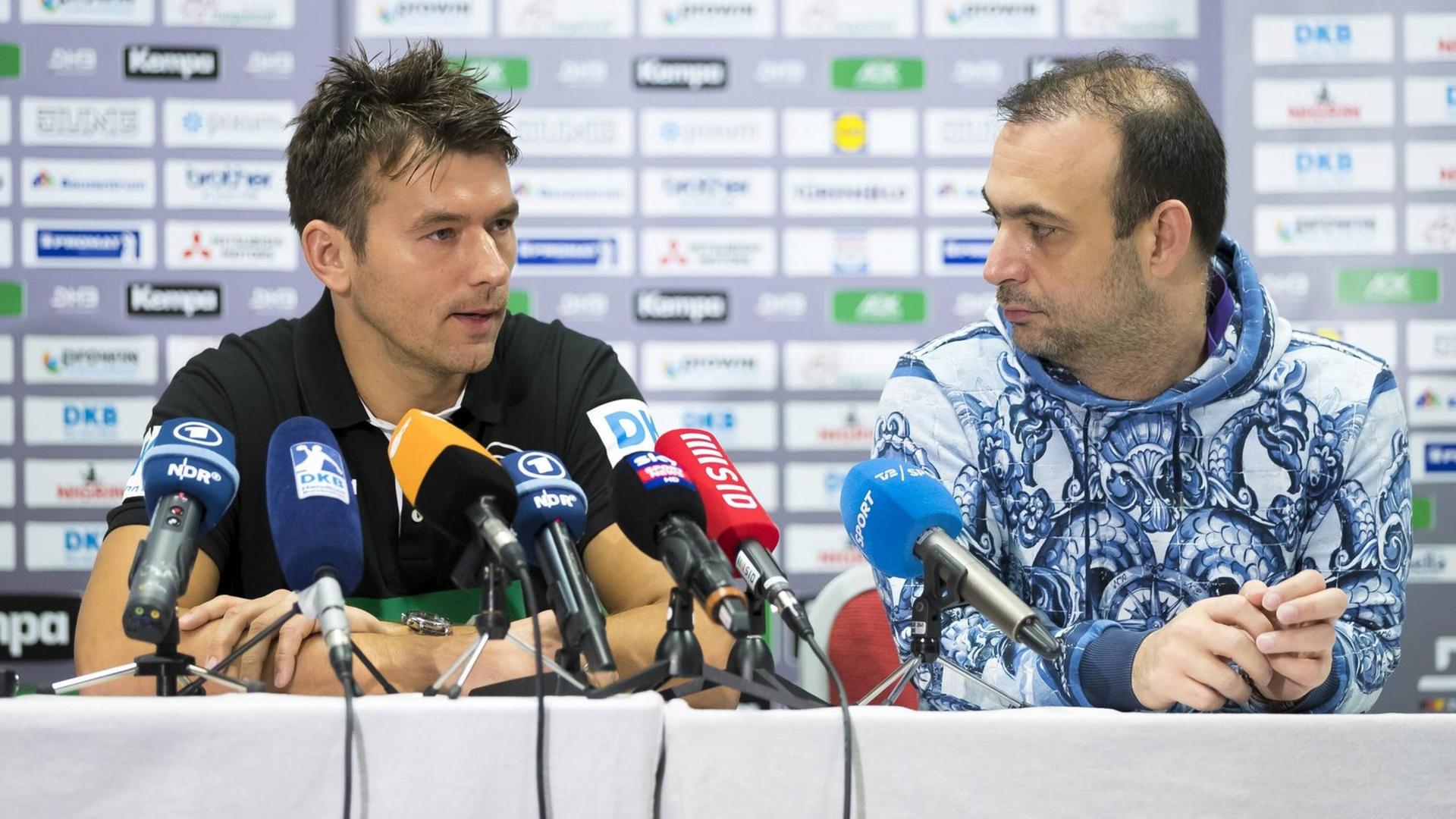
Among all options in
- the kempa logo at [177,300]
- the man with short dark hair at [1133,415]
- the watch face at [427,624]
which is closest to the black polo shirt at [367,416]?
the watch face at [427,624]

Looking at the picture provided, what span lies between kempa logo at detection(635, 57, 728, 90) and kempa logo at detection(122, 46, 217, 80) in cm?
128

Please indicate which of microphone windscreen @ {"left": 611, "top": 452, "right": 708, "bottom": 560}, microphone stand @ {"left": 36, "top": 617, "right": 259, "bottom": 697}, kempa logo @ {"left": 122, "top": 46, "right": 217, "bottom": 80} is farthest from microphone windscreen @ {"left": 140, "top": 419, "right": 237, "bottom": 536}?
kempa logo @ {"left": 122, "top": 46, "right": 217, "bottom": 80}

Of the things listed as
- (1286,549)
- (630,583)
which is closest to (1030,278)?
(1286,549)

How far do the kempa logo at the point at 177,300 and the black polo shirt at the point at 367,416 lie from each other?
1.96m

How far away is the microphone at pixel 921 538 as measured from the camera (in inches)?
44.3

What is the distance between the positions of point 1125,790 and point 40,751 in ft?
2.85

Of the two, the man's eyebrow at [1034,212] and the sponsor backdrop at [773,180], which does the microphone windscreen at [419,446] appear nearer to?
the man's eyebrow at [1034,212]

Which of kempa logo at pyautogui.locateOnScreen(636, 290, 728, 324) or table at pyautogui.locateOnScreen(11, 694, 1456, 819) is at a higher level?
kempa logo at pyautogui.locateOnScreen(636, 290, 728, 324)

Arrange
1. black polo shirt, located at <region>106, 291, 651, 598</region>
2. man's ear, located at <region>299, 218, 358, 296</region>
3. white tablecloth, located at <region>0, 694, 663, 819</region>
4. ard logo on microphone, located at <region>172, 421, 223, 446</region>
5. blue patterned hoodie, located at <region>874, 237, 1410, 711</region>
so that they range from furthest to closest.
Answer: man's ear, located at <region>299, 218, 358, 296</region>
black polo shirt, located at <region>106, 291, 651, 598</region>
blue patterned hoodie, located at <region>874, 237, 1410, 711</region>
ard logo on microphone, located at <region>172, 421, 223, 446</region>
white tablecloth, located at <region>0, 694, 663, 819</region>

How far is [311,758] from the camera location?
3.40 feet

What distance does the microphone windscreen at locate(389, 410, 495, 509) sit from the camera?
119cm

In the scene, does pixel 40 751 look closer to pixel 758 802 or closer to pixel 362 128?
pixel 758 802

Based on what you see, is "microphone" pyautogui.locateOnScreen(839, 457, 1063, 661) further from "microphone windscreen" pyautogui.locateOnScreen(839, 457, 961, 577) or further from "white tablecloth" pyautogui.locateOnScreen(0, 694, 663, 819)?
"white tablecloth" pyautogui.locateOnScreen(0, 694, 663, 819)

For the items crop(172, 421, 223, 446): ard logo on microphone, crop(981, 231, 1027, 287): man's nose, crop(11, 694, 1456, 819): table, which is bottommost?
crop(11, 694, 1456, 819): table
